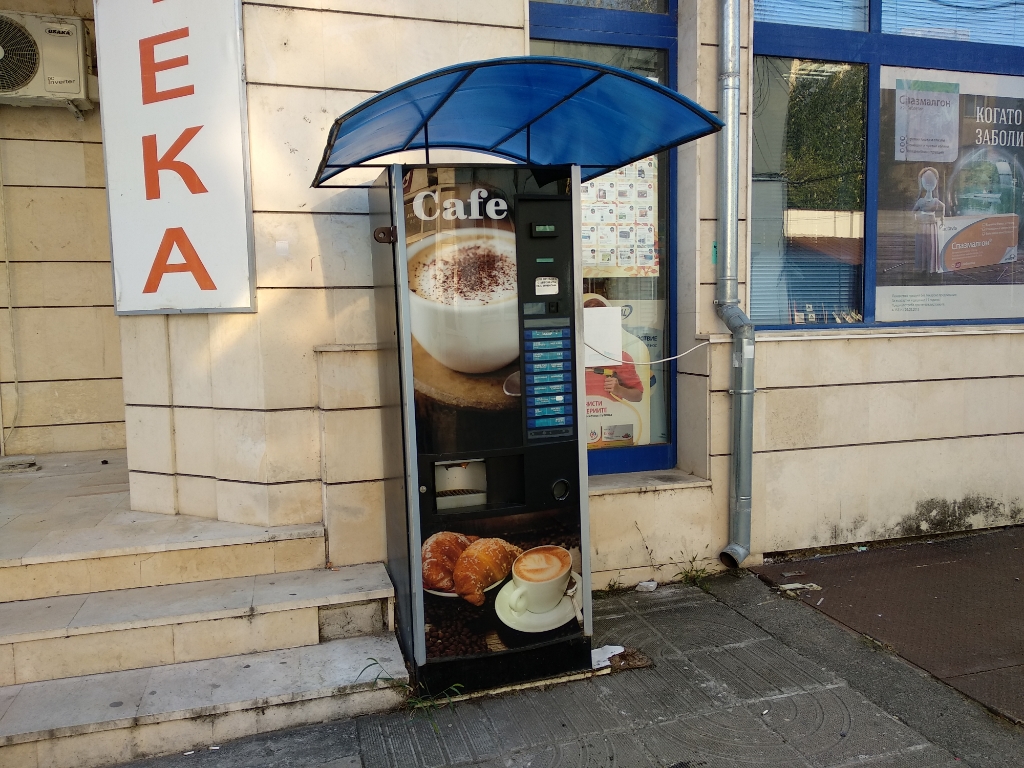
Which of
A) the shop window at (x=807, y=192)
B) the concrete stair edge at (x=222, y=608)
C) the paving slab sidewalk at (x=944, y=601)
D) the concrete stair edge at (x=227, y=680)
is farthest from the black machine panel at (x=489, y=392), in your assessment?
the shop window at (x=807, y=192)

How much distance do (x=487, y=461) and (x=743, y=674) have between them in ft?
5.51

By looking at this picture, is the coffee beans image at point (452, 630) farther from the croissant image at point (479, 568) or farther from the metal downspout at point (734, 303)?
the metal downspout at point (734, 303)

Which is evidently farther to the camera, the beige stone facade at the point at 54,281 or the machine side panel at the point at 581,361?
the beige stone facade at the point at 54,281

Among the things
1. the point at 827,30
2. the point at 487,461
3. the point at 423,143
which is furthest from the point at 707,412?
the point at 827,30

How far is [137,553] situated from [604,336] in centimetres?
316

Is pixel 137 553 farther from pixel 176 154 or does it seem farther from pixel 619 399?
pixel 619 399

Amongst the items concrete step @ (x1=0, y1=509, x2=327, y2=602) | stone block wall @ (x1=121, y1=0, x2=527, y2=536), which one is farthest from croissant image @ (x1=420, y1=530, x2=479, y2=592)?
concrete step @ (x1=0, y1=509, x2=327, y2=602)

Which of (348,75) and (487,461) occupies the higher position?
(348,75)

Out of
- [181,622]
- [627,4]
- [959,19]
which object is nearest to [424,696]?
[181,622]

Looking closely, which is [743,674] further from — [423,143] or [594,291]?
[423,143]

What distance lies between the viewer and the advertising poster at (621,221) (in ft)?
17.1

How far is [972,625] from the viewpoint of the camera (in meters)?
4.20

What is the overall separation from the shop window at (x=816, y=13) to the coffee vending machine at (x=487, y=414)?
286 centimetres

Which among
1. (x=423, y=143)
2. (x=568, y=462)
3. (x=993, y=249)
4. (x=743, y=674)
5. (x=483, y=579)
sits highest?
(x=423, y=143)
